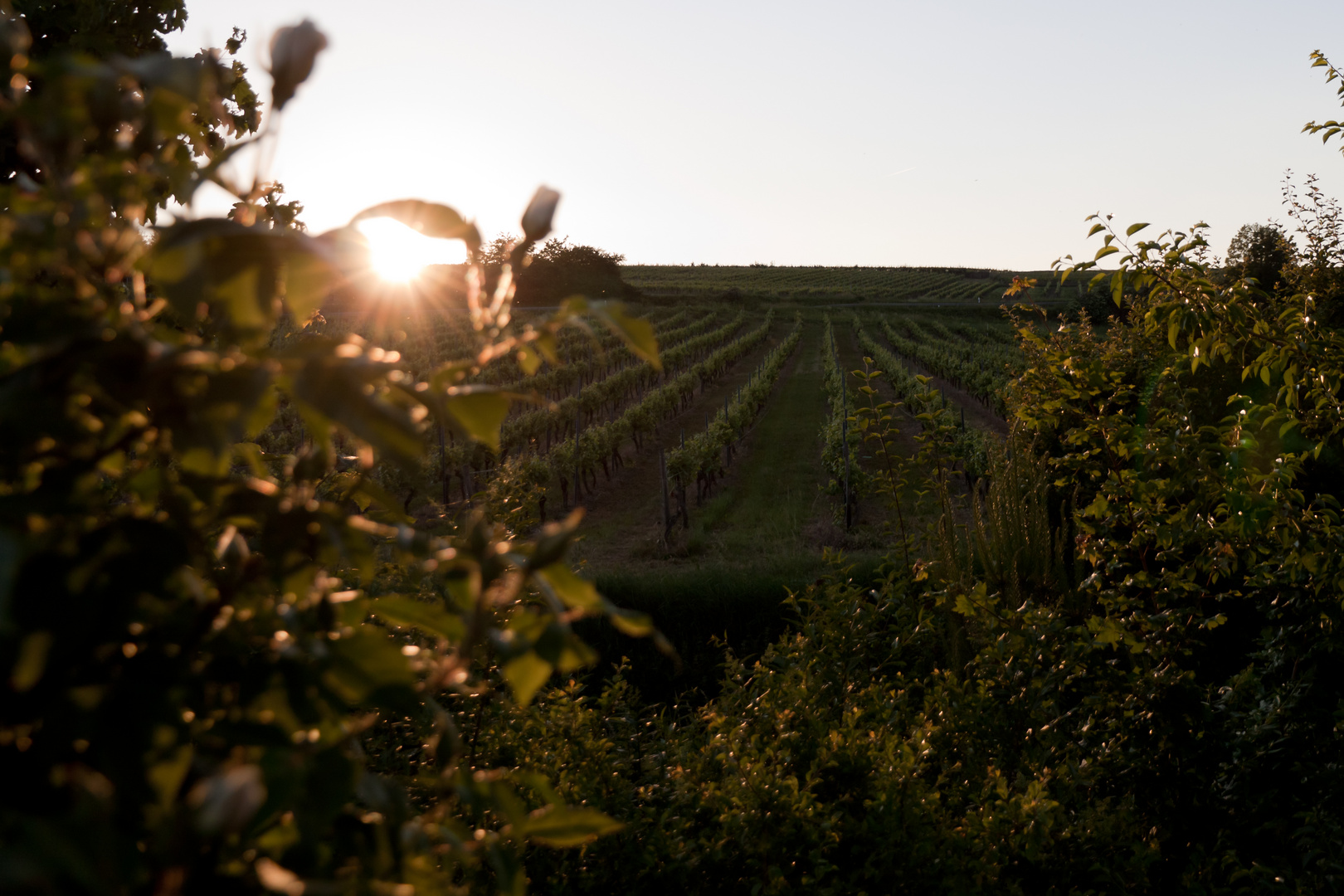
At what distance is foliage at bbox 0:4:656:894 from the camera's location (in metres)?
0.56

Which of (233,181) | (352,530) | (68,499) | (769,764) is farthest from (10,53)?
(769,764)

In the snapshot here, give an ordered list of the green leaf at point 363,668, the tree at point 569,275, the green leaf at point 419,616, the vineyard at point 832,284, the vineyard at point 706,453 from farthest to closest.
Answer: the vineyard at point 832,284 < the tree at point 569,275 < the vineyard at point 706,453 < the green leaf at point 419,616 < the green leaf at point 363,668

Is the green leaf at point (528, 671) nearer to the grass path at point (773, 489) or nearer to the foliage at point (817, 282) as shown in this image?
the grass path at point (773, 489)

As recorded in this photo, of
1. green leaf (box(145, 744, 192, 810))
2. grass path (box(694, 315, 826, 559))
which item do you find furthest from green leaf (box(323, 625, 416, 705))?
grass path (box(694, 315, 826, 559))

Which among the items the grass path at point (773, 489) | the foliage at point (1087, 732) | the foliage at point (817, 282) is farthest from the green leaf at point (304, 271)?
the foliage at point (817, 282)

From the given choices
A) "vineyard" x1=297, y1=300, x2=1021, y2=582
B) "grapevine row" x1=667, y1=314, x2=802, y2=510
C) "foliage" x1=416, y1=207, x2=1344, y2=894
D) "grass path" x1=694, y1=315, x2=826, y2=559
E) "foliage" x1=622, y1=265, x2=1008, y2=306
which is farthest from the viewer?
"foliage" x1=622, y1=265, x2=1008, y2=306

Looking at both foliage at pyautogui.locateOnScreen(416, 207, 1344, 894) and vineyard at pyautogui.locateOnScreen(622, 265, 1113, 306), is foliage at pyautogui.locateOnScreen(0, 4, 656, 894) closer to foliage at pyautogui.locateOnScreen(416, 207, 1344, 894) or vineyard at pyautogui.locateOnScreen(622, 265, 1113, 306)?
foliage at pyautogui.locateOnScreen(416, 207, 1344, 894)

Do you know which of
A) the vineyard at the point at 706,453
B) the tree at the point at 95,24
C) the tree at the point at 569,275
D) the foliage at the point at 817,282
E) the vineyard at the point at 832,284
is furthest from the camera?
the foliage at the point at 817,282

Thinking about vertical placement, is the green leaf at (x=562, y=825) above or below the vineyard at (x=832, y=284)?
below

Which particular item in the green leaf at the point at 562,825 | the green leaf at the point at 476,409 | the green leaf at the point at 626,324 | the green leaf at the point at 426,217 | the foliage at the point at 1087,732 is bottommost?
the foliage at the point at 1087,732

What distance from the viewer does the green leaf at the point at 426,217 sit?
0.72 metres

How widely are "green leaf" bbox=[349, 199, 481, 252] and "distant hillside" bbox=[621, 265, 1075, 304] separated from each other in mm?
60257

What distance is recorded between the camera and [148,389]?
0.62 meters

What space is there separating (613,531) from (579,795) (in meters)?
12.6
